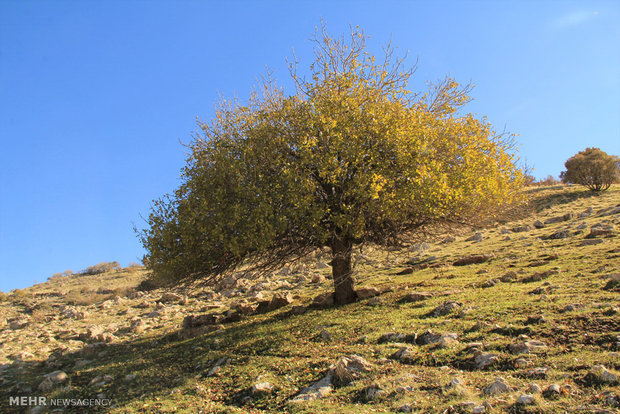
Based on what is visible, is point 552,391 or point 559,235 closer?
point 552,391

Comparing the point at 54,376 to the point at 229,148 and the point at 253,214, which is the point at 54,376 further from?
the point at 229,148

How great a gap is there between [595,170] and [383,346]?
4549 centimetres

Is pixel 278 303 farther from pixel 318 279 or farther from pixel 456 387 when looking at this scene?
pixel 456 387

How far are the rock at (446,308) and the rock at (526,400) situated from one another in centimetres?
643

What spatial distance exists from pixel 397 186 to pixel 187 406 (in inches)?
387

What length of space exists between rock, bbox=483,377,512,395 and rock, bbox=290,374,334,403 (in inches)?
128

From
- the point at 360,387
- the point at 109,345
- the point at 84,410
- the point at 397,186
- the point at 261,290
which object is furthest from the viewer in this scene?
the point at 261,290

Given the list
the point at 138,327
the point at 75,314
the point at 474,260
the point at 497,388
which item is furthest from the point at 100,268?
the point at 497,388

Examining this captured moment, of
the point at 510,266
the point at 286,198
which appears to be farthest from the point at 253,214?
the point at 510,266

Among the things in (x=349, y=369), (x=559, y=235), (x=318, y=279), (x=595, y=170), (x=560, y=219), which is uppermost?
(x=595, y=170)

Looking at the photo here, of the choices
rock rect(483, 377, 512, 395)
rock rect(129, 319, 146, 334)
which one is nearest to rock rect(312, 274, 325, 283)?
rock rect(129, 319, 146, 334)

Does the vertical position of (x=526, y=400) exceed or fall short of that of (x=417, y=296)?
it falls short

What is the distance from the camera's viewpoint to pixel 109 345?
18875 mm

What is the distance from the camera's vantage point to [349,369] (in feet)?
32.0
